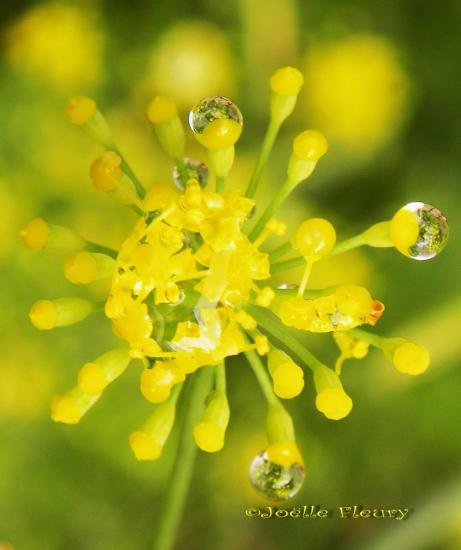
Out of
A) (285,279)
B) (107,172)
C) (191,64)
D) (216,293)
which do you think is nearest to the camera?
(216,293)

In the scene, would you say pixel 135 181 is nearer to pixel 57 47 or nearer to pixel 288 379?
pixel 288 379

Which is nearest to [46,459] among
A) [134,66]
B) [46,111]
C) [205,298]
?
[46,111]

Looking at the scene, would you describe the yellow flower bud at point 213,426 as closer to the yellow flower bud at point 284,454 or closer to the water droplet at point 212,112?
the yellow flower bud at point 284,454

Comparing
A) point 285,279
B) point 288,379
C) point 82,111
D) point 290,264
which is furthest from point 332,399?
point 285,279

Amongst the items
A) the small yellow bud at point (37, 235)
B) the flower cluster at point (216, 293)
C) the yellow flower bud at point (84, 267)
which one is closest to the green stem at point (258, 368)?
the flower cluster at point (216, 293)

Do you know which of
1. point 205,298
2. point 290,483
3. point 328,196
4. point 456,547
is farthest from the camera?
point 328,196

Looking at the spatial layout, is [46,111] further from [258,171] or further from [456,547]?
[456,547]
